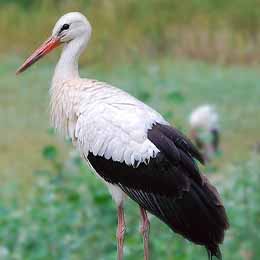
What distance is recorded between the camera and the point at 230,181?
7.87m

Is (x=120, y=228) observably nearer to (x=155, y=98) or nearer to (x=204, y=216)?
(x=204, y=216)

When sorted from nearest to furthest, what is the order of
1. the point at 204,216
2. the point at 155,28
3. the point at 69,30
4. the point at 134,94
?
1. the point at 204,216
2. the point at 69,30
3. the point at 134,94
4. the point at 155,28

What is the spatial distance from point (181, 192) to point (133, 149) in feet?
0.91

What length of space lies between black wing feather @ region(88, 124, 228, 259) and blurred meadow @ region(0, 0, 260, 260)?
128 centimetres

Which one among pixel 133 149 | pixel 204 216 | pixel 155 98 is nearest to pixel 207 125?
pixel 155 98

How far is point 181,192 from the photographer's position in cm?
525

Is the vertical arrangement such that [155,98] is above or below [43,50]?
Answer: above

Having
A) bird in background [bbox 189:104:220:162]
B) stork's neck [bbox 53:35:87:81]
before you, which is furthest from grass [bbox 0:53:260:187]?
stork's neck [bbox 53:35:87:81]

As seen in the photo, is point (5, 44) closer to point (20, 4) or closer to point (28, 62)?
point (20, 4)

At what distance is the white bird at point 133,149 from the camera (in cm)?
523

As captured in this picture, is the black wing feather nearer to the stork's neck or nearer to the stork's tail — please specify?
the stork's tail

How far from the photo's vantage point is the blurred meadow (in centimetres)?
725

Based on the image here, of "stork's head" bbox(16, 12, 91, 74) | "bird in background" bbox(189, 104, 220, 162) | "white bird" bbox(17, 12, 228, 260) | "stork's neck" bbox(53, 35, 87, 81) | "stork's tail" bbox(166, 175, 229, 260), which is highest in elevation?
"bird in background" bbox(189, 104, 220, 162)

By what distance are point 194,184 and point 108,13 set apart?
1236cm
